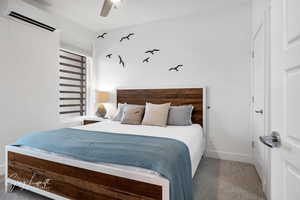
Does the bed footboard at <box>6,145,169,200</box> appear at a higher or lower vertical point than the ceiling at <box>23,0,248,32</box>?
A: lower

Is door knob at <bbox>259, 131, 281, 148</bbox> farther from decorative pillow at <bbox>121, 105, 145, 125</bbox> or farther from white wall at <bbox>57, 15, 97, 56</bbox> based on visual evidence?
white wall at <bbox>57, 15, 97, 56</bbox>

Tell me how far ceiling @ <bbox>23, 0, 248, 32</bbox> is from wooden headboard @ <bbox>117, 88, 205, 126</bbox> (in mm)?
1482

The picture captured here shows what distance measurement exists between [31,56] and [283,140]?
344 centimetres

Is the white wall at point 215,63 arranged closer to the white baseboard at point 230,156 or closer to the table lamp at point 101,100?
the white baseboard at point 230,156

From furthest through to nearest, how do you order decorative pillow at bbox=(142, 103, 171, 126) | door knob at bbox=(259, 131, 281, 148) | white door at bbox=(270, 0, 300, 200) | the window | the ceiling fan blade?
the window, decorative pillow at bbox=(142, 103, 171, 126), the ceiling fan blade, door knob at bbox=(259, 131, 281, 148), white door at bbox=(270, 0, 300, 200)

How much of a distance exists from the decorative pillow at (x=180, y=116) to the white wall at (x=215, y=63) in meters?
0.48

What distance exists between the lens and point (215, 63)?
2926mm

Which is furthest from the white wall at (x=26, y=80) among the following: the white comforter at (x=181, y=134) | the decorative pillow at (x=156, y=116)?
the decorative pillow at (x=156, y=116)

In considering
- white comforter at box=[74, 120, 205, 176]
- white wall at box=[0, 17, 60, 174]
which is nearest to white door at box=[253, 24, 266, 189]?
white comforter at box=[74, 120, 205, 176]

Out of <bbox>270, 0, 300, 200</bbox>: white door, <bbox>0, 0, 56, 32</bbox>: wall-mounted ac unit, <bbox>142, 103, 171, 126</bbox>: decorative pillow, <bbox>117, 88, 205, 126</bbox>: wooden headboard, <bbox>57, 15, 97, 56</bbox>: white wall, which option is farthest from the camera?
<bbox>57, 15, 97, 56</bbox>: white wall

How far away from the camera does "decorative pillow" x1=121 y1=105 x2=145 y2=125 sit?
110 inches

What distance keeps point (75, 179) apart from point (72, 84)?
9.02ft

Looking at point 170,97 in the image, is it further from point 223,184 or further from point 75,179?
point 75,179

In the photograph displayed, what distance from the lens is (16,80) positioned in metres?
2.50
